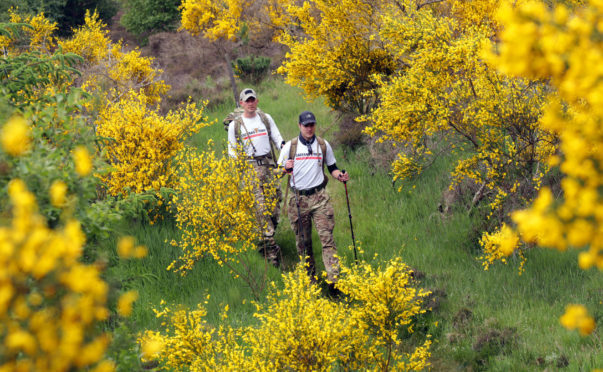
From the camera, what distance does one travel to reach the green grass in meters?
5.03

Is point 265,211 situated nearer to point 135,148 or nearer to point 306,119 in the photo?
point 306,119

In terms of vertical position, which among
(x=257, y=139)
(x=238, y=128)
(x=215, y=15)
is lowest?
(x=257, y=139)

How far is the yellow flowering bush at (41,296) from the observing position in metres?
1.61

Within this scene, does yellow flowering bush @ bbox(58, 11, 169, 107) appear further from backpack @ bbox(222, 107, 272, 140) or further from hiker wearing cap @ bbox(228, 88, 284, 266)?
hiker wearing cap @ bbox(228, 88, 284, 266)

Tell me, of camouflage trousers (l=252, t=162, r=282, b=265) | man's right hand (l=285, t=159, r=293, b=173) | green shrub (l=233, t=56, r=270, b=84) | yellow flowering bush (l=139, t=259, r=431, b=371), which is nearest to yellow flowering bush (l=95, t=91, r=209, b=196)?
camouflage trousers (l=252, t=162, r=282, b=265)

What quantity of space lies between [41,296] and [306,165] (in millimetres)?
4972

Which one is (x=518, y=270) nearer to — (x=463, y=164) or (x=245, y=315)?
(x=463, y=164)

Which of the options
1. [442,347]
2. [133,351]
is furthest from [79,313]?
[442,347]

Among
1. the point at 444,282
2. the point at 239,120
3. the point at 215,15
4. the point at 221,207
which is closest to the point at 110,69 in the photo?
the point at 215,15

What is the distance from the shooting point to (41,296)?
72.9 inches

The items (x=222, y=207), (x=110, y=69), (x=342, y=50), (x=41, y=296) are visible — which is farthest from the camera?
(x=110, y=69)

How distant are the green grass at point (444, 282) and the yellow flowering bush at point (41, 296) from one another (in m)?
1.56

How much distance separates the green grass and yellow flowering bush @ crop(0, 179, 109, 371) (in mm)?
1564

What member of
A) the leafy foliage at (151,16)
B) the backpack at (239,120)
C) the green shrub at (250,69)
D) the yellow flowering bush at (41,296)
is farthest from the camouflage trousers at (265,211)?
the leafy foliage at (151,16)
